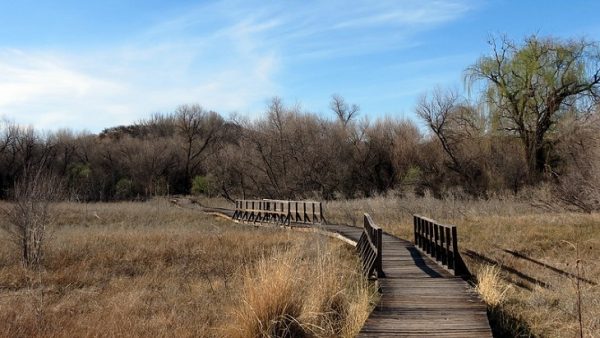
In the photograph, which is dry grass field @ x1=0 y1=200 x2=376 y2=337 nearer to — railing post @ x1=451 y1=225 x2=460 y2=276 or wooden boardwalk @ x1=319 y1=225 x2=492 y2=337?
wooden boardwalk @ x1=319 y1=225 x2=492 y2=337

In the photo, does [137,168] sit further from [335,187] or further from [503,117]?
[503,117]

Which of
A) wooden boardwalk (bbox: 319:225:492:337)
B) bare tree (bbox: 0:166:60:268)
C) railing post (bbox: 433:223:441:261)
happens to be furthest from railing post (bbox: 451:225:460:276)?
bare tree (bbox: 0:166:60:268)

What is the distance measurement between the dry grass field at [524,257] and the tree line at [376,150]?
6006mm

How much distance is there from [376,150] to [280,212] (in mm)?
22381

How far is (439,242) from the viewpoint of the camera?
36.0 feet

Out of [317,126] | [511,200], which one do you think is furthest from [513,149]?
[317,126]

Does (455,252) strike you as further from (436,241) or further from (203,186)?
(203,186)

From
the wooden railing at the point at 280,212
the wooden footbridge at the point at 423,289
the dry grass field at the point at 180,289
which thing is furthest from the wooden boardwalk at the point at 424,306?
the wooden railing at the point at 280,212

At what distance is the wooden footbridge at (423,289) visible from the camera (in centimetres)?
624

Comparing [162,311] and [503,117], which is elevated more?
[503,117]

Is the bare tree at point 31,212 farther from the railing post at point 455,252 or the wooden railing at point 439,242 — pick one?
the railing post at point 455,252

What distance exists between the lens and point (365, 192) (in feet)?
140

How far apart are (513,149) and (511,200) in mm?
7961

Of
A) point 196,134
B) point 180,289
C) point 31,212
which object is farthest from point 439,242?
point 196,134
